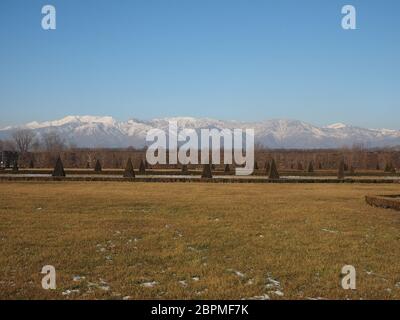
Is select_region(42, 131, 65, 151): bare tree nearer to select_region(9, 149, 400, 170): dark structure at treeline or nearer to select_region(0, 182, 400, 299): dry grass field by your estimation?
select_region(9, 149, 400, 170): dark structure at treeline

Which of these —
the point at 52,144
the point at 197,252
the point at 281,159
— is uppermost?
the point at 52,144

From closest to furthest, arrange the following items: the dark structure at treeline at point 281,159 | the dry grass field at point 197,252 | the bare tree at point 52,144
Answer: the dry grass field at point 197,252 → the dark structure at treeline at point 281,159 → the bare tree at point 52,144

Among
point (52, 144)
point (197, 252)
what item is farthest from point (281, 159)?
point (52, 144)

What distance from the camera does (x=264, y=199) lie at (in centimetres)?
1919

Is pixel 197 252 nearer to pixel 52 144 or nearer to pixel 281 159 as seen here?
pixel 281 159

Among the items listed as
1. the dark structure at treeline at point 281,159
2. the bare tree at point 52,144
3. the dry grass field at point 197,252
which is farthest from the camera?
the bare tree at point 52,144

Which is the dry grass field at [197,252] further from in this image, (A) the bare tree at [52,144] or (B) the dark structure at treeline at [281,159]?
(A) the bare tree at [52,144]

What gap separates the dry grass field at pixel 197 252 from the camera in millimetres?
6387

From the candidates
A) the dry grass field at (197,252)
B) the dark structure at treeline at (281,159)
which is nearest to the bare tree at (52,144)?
the dark structure at treeline at (281,159)

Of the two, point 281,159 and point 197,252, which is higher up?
point 281,159

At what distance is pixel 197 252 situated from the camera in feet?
28.7

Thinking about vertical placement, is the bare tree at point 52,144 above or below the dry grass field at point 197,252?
above
